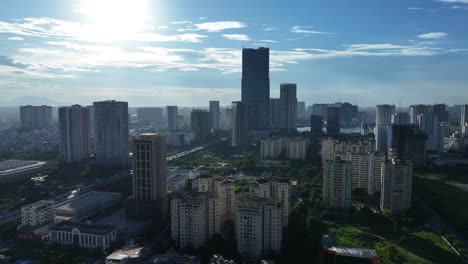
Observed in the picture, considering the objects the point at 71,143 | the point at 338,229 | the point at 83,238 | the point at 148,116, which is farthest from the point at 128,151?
the point at 148,116

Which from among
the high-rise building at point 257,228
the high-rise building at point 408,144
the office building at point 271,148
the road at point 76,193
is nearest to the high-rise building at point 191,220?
the high-rise building at point 257,228

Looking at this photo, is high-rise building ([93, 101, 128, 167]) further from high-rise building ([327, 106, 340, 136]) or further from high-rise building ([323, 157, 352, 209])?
high-rise building ([327, 106, 340, 136])

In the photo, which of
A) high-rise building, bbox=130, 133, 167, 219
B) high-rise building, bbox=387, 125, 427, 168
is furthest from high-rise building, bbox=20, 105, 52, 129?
high-rise building, bbox=387, 125, 427, 168

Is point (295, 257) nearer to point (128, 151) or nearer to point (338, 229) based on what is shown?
point (338, 229)

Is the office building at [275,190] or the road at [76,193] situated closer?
the office building at [275,190]

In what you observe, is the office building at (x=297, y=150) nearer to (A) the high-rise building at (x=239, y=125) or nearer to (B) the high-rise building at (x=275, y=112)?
(A) the high-rise building at (x=239, y=125)

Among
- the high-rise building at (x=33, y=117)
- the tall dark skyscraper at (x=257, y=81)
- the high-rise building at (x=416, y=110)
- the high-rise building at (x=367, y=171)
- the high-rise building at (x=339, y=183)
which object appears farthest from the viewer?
the high-rise building at (x=33, y=117)
